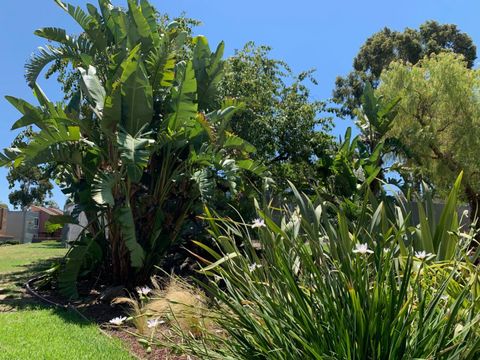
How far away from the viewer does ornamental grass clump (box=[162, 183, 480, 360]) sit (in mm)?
2557

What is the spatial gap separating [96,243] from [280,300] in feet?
25.5

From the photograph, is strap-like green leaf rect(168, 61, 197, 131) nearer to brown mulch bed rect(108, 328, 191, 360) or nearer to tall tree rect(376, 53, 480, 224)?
brown mulch bed rect(108, 328, 191, 360)

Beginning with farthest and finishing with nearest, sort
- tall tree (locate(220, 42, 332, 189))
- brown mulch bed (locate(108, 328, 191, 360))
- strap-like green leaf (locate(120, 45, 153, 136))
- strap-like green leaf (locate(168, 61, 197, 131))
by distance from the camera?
tall tree (locate(220, 42, 332, 189)) → strap-like green leaf (locate(168, 61, 197, 131)) → strap-like green leaf (locate(120, 45, 153, 136)) → brown mulch bed (locate(108, 328, 191, 360))

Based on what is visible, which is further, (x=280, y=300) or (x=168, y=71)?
(x=168, y=71)

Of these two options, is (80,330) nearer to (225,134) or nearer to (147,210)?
(147,210)

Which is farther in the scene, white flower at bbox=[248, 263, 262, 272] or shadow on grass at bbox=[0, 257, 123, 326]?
shadow on grass at bbox=[0, 257, 123, 326]

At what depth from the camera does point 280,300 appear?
2910 mm

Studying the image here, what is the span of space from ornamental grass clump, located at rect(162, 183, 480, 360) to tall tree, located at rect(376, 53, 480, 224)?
17.5m

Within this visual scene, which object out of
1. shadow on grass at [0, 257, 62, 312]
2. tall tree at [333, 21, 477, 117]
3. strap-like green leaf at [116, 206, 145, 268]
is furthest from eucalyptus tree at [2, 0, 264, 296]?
tall tree at [333, 21, 477, 117]

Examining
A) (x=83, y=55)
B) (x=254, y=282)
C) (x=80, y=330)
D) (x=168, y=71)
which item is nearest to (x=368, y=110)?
(x=168, y=71)

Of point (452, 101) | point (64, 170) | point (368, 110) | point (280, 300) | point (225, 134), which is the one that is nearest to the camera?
point (280, 300)

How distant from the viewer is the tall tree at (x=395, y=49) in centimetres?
3559

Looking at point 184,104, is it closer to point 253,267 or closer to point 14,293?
point 14,293

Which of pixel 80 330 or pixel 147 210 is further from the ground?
pixel 147 210
